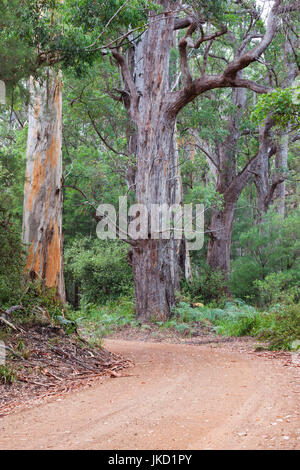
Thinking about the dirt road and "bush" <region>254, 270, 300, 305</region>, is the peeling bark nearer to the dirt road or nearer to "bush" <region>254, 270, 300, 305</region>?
"bush" <region>254, 270, 300, 305</region>

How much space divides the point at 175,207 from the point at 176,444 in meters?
13.5

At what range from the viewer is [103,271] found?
22.3 meters

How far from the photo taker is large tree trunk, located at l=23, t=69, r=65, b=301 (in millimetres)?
9969

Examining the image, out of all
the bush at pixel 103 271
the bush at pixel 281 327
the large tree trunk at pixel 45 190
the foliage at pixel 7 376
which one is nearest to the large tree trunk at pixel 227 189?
the bush at pixel 103 271

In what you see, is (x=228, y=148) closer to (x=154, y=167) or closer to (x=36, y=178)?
(x=154, y=167)

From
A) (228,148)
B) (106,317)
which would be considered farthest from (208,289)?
(228,148)

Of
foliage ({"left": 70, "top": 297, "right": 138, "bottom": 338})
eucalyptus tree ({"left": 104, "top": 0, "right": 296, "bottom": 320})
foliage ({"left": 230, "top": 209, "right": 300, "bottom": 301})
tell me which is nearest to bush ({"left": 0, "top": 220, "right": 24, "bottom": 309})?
foliage ({"left": 70, "top": 297, "right": 138, "bottom": 338})

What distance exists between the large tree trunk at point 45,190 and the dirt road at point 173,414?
3.17 meters

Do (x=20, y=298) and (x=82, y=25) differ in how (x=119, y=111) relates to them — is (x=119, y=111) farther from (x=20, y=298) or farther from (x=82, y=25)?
(x=20, y=298)

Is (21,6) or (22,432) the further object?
(21,6)

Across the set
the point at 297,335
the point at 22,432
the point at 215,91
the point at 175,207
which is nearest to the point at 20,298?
the point at 22,432

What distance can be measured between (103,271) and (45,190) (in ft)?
40.6

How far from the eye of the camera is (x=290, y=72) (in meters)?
20.6

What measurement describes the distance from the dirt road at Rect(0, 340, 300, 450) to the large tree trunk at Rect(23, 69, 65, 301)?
3167mm
